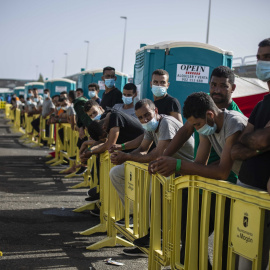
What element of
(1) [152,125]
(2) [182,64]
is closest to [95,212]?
(1) [152,125]

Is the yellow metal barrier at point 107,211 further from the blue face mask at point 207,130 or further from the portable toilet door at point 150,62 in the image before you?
the portable toilet door at point 150,62

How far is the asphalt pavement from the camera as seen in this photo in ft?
18.9

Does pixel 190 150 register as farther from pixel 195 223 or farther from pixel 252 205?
pixel 252 205

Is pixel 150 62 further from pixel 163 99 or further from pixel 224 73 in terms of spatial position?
pixel 224 73

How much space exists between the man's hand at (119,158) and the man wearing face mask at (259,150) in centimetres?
225

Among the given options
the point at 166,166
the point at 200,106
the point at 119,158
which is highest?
the point at 200,106

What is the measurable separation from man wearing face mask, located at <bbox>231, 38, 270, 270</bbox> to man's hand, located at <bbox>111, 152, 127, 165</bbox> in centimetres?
225

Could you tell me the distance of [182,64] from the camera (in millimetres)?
9875

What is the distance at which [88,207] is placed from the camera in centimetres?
862

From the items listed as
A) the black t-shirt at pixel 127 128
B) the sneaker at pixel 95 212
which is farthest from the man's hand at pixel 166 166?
the sneaker at pixel 95 212

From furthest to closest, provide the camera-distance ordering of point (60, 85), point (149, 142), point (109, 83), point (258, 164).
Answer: point (60, 85) → point (109, 83) → point (149, 142) → point (258, 164)

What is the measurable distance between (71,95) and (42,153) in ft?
17.6

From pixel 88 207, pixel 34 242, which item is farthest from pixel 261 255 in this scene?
pixel 88 207

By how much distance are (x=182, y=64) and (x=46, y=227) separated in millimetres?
4265
